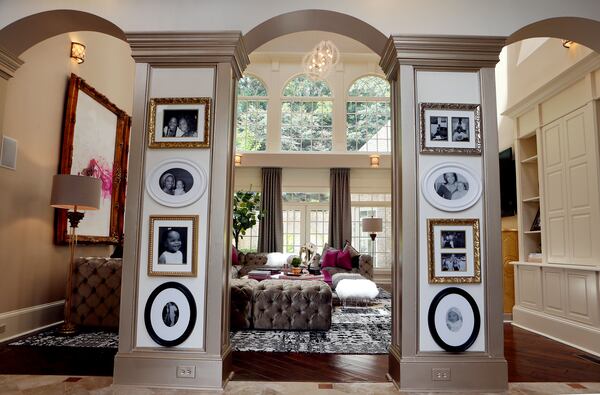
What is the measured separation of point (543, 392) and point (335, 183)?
23.8ft

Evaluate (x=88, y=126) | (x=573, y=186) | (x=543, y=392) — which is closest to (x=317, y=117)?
(x=88, y=126)

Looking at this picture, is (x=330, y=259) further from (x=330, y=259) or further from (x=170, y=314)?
(x=170, y=314)

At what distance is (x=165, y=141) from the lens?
3.03 m

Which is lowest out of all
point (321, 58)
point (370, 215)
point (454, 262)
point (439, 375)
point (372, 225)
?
point (439, 375)

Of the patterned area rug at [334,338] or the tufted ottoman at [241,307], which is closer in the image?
the patterned area rug at [334,338]

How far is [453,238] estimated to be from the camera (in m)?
2.94

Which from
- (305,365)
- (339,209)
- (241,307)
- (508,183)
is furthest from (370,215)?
(305,365)

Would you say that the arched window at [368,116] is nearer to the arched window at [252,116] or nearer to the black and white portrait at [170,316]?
the arched window at [252,116]

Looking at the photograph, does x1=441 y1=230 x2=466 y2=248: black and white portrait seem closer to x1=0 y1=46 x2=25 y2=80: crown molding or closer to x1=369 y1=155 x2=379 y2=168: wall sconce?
x1=0 y1=46 x2=25 y2=80: crown molding

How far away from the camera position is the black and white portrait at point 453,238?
115 inches

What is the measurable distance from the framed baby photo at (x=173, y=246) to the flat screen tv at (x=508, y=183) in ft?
15.8

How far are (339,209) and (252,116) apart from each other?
3124 millimetres

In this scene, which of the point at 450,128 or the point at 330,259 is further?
the point at 330,259

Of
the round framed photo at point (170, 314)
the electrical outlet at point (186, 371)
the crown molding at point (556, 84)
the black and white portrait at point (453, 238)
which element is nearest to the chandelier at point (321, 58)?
the crown molding at point (556, 84)
